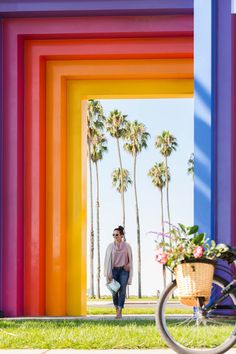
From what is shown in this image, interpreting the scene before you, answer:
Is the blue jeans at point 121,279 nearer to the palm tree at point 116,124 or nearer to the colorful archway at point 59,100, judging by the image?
the colorful archway at point 59,100

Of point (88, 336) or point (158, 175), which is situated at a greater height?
point (158, 175)

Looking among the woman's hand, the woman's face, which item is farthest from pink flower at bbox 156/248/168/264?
the woman's hand

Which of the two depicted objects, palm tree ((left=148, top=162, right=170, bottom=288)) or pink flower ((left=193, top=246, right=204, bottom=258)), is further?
palm tree ((left=148, top=162, right=170, bottom=288))

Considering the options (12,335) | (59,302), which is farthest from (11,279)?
(12,335)

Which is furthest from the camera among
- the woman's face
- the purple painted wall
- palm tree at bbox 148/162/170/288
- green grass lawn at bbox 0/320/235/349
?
A: palm tree at bbox 148/162/170/288

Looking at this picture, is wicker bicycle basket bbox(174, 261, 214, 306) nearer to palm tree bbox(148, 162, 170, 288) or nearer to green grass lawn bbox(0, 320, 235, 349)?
green grass lawn bbox(0, 320, 235, 349)

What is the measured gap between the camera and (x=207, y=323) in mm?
7070

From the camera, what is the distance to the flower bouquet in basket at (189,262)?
676 centimetres

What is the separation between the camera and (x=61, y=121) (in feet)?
46.3

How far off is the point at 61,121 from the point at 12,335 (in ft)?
18.9

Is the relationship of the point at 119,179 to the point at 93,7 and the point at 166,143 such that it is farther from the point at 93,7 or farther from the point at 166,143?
the point at 93,7

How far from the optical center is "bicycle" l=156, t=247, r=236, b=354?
269 inches

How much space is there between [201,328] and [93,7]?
7080 mm

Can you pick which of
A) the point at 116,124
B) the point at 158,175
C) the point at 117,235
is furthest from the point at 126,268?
the point at 158,175
